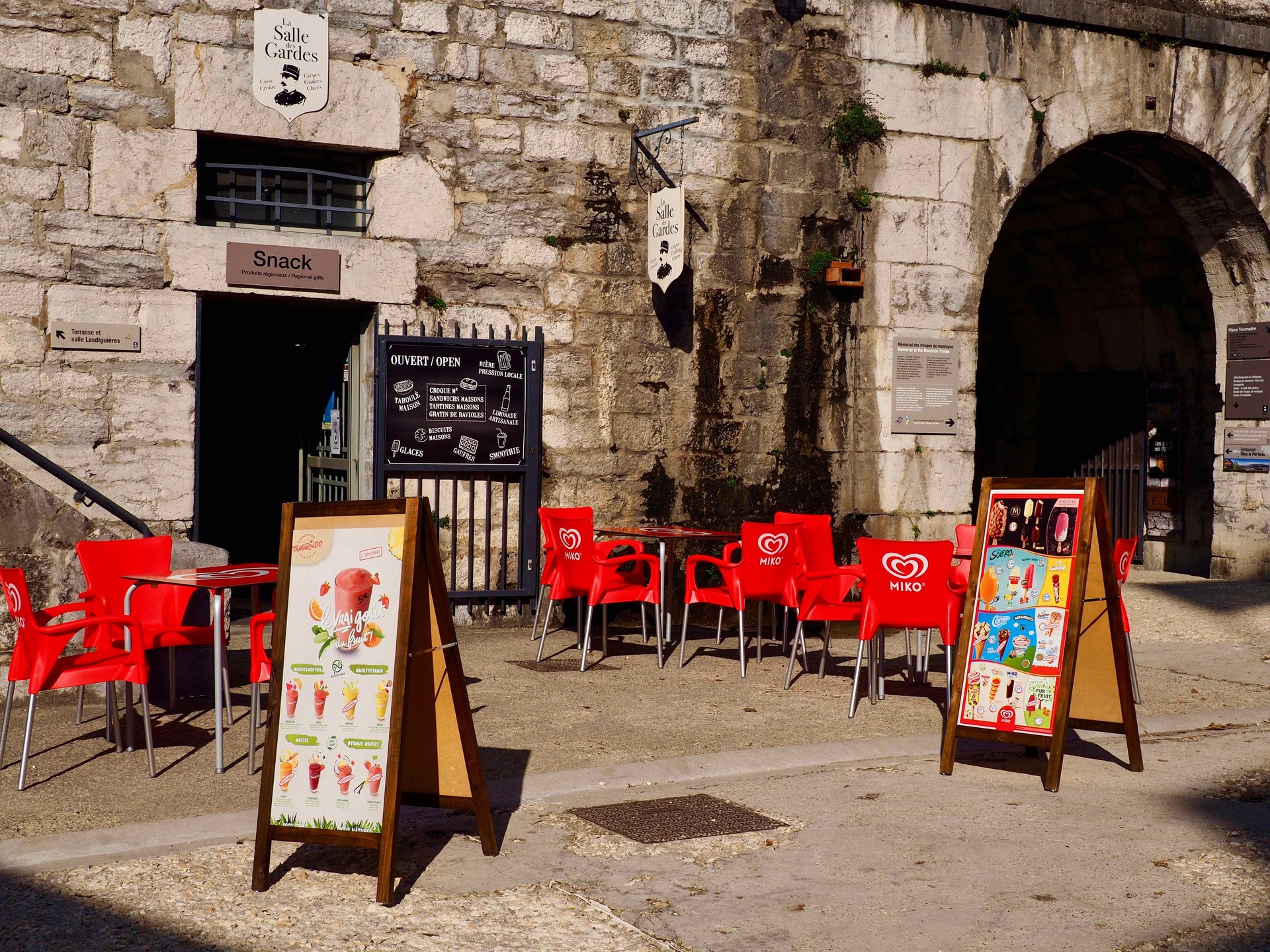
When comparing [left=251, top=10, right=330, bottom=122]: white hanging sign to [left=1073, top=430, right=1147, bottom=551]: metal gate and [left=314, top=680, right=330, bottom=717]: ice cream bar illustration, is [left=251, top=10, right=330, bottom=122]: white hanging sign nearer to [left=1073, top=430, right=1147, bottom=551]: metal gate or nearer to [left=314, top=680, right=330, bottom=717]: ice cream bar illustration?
[left=314, top=680, right=330, bottom=717]: ice cream bar illustration

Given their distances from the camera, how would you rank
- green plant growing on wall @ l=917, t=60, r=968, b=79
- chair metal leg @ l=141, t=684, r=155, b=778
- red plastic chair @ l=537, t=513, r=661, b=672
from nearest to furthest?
1. chair metal leg @ l=141, t=684, r=155, b=778
2. red plastic chair @ l=537, t=513, r=661, b=672
3. green plant growing on wall @ l=917, t=60, r=968, b=79

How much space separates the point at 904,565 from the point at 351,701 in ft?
10.1

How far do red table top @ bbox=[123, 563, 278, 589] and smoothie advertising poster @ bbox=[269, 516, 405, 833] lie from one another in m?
1.05

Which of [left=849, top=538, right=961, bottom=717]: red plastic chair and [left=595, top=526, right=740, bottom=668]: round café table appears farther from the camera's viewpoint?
[left=595, top=526, right=740, bottom=668]: round café table

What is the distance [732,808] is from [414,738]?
121cm

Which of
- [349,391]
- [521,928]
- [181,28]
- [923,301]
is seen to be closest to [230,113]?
[181,28]

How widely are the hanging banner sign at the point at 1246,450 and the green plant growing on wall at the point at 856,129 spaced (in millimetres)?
4240

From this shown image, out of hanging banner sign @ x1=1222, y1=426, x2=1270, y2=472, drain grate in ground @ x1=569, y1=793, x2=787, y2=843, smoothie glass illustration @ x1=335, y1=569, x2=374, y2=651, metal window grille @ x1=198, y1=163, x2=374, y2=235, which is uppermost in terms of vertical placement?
metal window grille @ x1=198, y1=163, x2=374, y2=235

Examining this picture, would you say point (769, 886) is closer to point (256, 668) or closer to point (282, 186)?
point (256, 668)

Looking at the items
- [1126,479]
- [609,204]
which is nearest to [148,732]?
[609,204]

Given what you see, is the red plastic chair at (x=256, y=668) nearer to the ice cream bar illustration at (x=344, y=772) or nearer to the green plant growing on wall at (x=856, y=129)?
the ice cream bar illustration at (x=344, y=772)

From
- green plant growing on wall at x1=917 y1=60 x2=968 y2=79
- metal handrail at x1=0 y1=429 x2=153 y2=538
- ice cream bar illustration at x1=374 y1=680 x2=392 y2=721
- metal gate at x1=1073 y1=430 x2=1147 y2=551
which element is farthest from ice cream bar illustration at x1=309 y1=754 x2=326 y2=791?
metal gate at x1=1073 y1=430 x2=1147 y2=551

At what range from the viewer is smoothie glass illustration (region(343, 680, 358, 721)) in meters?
3.89

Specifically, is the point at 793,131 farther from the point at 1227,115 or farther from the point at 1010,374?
the point at 1010,374
